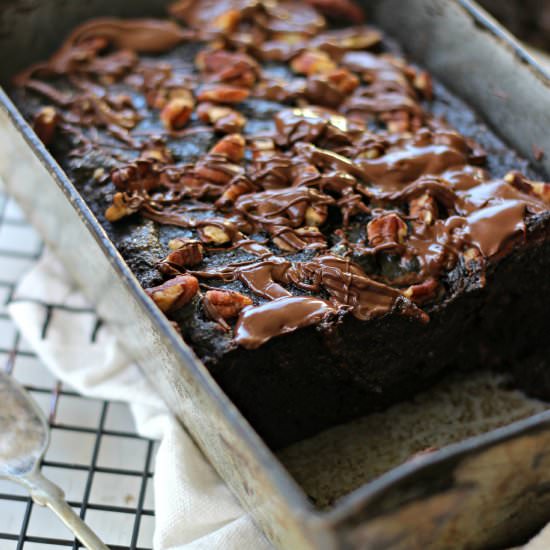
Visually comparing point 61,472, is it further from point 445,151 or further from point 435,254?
point 445,151

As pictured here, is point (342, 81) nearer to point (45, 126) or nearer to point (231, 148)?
point (231, 148)

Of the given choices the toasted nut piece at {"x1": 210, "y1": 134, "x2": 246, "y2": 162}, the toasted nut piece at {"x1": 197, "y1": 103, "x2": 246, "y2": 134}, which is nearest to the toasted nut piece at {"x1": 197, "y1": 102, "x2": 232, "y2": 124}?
the toasted nut piece at {"x1": 197, "y1": 103, "x2": 246, "y2": 134}

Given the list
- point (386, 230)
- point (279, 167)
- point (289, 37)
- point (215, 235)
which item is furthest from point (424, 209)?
point (289, 37)

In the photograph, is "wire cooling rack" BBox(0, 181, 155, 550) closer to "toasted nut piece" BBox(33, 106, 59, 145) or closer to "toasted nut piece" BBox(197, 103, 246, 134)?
"toasted nut piece" BBox(33, 106, 59, 145)

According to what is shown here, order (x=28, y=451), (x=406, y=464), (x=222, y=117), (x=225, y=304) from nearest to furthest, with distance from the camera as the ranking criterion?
(x=406, y=464), (x=225, y=304), (x=28, y=451), (x=222, y=117)

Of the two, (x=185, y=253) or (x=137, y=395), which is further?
(x=137, y=395)

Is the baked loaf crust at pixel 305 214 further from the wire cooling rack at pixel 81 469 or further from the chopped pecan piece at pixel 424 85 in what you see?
the wire cooling rack at pixel 81 469

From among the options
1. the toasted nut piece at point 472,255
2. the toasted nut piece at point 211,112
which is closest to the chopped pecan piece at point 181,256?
the toasted nut piece at point 211,112
